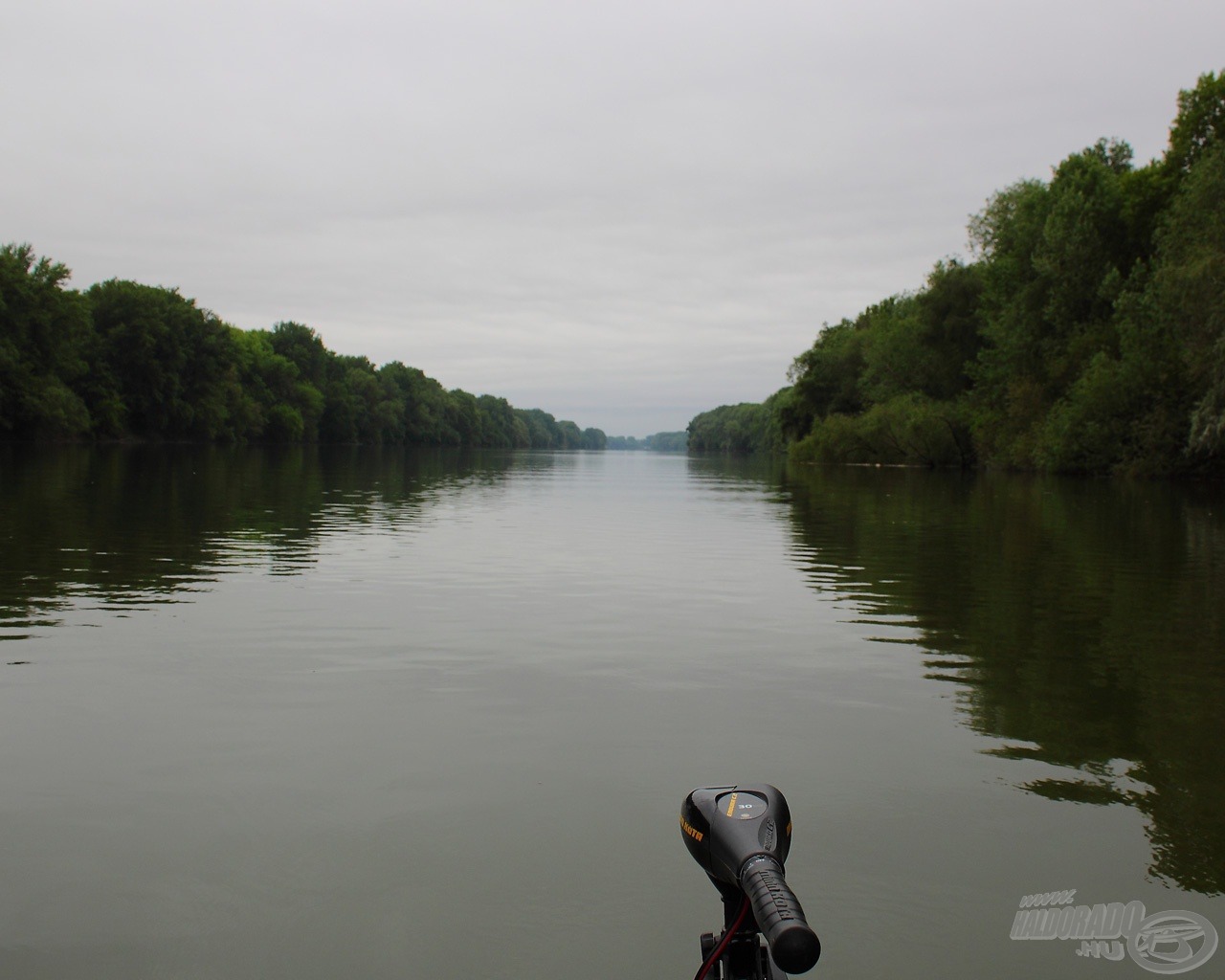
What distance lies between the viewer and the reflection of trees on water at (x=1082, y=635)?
6.29 meters

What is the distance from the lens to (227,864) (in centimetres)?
495

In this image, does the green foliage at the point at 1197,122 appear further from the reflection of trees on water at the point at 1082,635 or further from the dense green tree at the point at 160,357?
the dense green tree at the point at 160,357

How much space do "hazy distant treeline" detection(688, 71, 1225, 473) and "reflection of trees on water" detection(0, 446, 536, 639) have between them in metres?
29.2

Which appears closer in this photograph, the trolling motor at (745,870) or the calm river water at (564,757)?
the trolling motor at (745,870)

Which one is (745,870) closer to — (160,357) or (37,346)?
(37,346)

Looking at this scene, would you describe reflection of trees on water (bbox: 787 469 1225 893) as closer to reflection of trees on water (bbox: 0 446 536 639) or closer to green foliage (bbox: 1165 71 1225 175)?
reflection of trees on water (bbox: 0 446 536 639)

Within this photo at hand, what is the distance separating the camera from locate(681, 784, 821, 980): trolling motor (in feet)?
9.31

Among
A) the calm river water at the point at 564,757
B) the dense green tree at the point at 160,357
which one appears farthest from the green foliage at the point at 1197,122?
the dense green tree at the point at 160,357

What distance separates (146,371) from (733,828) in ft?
339

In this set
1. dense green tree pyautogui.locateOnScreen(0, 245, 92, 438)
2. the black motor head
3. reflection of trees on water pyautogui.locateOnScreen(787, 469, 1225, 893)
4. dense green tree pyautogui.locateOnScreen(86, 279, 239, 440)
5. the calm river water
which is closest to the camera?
the black motor head

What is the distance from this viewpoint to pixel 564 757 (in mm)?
6699

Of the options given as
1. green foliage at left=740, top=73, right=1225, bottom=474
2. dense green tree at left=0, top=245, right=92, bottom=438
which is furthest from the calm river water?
dense green tree at left=0, top=245, right=92, bottom=438

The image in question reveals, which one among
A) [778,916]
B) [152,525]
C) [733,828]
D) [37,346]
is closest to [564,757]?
[733,828]

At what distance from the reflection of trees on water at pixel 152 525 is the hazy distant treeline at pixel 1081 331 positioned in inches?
1148
